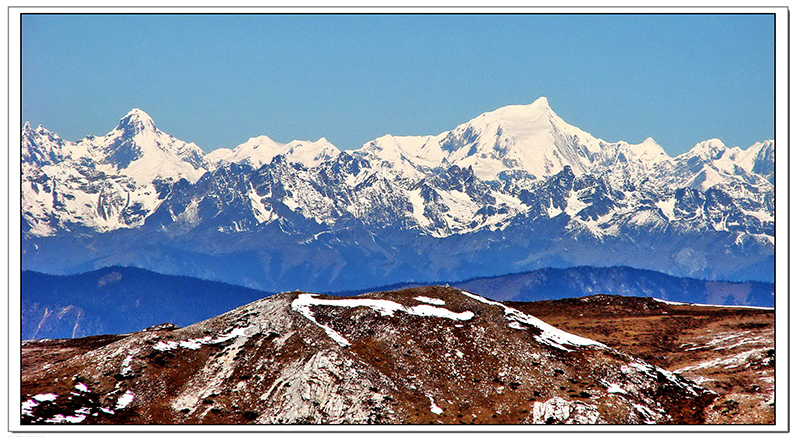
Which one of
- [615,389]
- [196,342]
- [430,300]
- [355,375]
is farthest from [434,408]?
[196,342]

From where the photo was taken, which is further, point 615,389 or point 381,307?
point 381,307

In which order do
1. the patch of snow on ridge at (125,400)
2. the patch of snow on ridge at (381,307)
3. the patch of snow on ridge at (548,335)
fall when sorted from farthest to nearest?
the patch of snow on ridge at (381,307) < the patch of snow on ridge at (548,335) < the patch of snow on ridge at (125,400)

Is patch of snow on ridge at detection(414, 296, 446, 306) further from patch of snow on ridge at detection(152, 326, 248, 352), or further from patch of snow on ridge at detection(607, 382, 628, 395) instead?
patch of snow on ridge at detection(607, 382, 628, 395)

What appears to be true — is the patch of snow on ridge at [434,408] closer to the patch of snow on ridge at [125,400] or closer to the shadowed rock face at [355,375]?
the shadowed rock face at [355,375]

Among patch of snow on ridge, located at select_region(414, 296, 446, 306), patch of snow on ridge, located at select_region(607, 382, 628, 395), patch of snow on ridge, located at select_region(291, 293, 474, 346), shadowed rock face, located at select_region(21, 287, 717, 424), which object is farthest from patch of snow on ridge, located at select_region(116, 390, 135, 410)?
patch of snow on ridge, located at select_region(607, 382, 628, 395)

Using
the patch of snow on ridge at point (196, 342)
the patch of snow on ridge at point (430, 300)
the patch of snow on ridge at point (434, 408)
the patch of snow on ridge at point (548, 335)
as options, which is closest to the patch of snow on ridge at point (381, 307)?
the patch of snow on ridge at point (430, 300)

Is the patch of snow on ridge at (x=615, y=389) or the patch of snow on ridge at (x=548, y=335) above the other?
the patch of snow on ridge at (x=548, y=335)

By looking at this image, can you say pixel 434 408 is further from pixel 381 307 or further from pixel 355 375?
pixel 381 307
